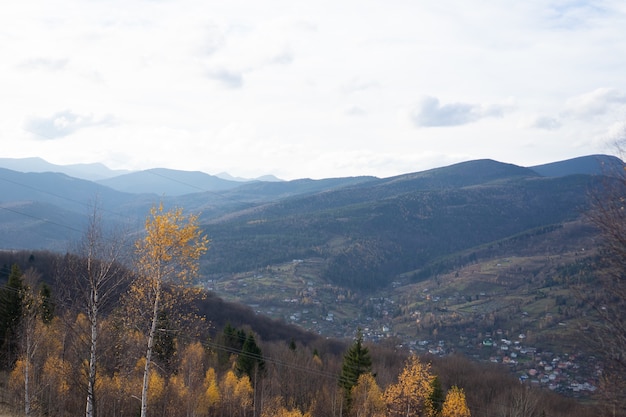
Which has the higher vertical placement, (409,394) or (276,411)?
(409,394)

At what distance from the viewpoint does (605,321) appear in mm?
10195

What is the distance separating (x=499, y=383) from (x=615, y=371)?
83.8 meters

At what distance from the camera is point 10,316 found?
111ft

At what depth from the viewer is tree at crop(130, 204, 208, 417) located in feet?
59.7

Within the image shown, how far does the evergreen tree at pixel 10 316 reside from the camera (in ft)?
110

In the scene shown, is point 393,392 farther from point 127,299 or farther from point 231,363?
point 231,363

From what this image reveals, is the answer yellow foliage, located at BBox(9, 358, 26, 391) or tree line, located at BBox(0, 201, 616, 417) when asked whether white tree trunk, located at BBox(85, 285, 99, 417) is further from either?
yellow foliage, located at BBox(9, 358, 26, 391)

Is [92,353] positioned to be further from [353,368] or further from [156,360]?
[353,368]

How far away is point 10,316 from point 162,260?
22.8 m

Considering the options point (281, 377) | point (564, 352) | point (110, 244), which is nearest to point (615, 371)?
point (110, 244)

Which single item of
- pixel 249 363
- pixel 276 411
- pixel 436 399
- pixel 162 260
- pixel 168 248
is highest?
pixel 168 248

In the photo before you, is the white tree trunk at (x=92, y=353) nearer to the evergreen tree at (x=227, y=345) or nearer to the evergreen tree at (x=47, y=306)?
the evergreen tree at (x=47, y=306)

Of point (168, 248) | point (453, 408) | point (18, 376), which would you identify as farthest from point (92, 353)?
point (453, 408)

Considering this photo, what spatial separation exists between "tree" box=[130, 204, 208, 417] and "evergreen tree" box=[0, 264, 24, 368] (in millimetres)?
20425
